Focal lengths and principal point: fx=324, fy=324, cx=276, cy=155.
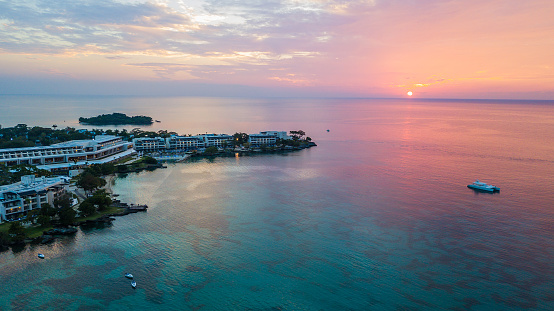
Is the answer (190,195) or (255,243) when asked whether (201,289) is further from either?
(190,195)

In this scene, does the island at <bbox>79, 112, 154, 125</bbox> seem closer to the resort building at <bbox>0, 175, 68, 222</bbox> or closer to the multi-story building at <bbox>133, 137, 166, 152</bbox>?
the multi-story building at <bbox>133, 137, 166, 152</bbox>

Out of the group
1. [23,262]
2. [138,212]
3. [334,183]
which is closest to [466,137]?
[334,183]

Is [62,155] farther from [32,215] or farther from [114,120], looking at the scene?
[114,120]

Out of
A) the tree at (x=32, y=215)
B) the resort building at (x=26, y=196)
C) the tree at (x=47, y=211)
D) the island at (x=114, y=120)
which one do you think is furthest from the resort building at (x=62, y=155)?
the island at (x=114, y=120)

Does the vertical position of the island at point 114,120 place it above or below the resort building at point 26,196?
above

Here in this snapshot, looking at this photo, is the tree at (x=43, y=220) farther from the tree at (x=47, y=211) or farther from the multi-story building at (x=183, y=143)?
the multi-story building at (x=183, y=143)

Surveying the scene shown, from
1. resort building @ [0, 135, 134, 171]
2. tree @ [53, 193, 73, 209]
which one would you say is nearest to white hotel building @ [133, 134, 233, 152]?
resort building @ [0, 135, 134, 171]

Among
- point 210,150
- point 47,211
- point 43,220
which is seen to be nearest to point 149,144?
point 210,150
